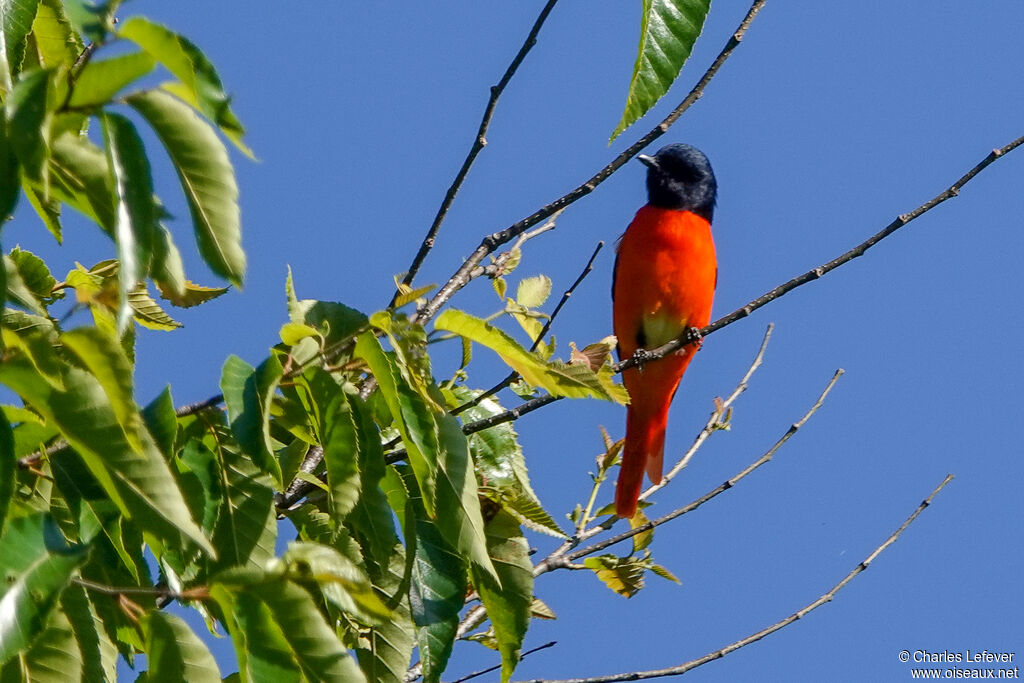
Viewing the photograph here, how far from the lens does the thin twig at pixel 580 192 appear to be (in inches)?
88.1

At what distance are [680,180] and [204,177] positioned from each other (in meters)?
Answer: 5.72

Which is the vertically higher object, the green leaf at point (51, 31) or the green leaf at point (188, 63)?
the green leaf at point (51, 31)

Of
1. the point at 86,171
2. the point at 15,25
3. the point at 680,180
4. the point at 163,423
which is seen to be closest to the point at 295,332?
the point at 163,423

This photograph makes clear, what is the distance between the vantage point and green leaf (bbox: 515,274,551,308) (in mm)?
2438

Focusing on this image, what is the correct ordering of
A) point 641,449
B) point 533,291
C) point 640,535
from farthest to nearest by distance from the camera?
point 641,449 → point 640,535 → point 533,291

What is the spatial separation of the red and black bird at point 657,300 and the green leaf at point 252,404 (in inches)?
169

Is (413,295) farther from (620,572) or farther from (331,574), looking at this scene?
(620,572)

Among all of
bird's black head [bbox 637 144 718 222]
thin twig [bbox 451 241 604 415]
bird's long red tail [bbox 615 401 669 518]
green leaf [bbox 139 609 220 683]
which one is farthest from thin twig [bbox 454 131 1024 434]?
bird's black head [bbox 637 144 718 222]

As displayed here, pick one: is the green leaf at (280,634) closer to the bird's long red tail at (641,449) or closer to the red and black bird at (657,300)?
the bird's long red tail at (641,449)

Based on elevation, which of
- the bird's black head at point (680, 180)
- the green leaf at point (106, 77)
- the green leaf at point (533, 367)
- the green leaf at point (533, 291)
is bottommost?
the green leaf at point (106, 77)

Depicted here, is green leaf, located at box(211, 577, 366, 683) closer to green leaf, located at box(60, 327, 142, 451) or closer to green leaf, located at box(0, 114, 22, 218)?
green leaf, located at box(60, 327, 142, 451)

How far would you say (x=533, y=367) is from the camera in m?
1.81

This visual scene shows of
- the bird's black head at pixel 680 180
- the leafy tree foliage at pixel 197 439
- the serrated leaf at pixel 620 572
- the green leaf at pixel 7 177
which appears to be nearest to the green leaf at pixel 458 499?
the leafy tree foliage at pixel 197 439

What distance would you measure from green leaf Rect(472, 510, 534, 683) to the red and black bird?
353 centimetres
